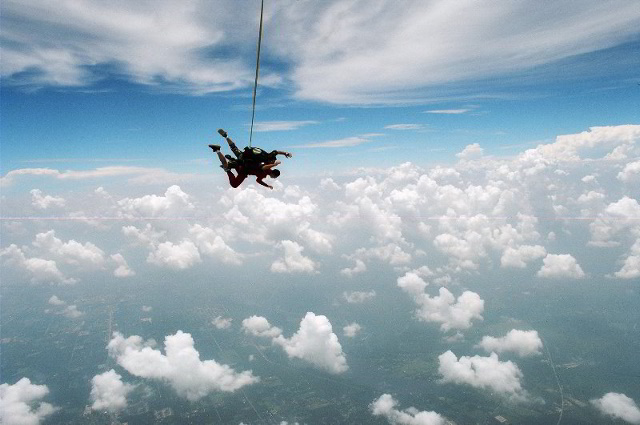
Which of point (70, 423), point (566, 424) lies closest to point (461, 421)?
point (566, 424)

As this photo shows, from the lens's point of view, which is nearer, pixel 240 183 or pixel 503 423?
pixel 240 183

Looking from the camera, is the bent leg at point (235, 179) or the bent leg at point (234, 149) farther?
the bent leg at point (235, 179)

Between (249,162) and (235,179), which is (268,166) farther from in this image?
(235,179)

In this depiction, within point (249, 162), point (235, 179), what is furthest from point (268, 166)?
point (235, 179)

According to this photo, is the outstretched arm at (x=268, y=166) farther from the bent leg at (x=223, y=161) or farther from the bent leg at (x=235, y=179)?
the bent leg at (x=223, y=161)

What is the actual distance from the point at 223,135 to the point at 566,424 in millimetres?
268688

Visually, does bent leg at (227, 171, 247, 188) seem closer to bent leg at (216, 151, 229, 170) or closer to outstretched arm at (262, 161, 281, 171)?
bent leg at (216, 151, 229, 170)

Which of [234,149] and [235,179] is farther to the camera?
[235,179]

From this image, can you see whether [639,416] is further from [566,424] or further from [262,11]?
[262,11]

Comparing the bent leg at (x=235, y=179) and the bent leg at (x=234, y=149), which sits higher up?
the bent leg at (x=234, y=149)

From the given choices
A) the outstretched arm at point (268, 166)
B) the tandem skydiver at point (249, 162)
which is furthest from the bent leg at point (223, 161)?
the outstretched arm at point (268, 166)

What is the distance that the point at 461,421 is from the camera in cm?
19862

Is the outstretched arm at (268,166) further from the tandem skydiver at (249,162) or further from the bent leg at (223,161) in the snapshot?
the bent leg at (223,161)

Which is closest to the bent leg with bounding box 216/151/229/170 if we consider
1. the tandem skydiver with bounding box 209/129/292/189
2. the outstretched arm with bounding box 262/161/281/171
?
the tandem skydiver with bounding box 209/129/292/189
